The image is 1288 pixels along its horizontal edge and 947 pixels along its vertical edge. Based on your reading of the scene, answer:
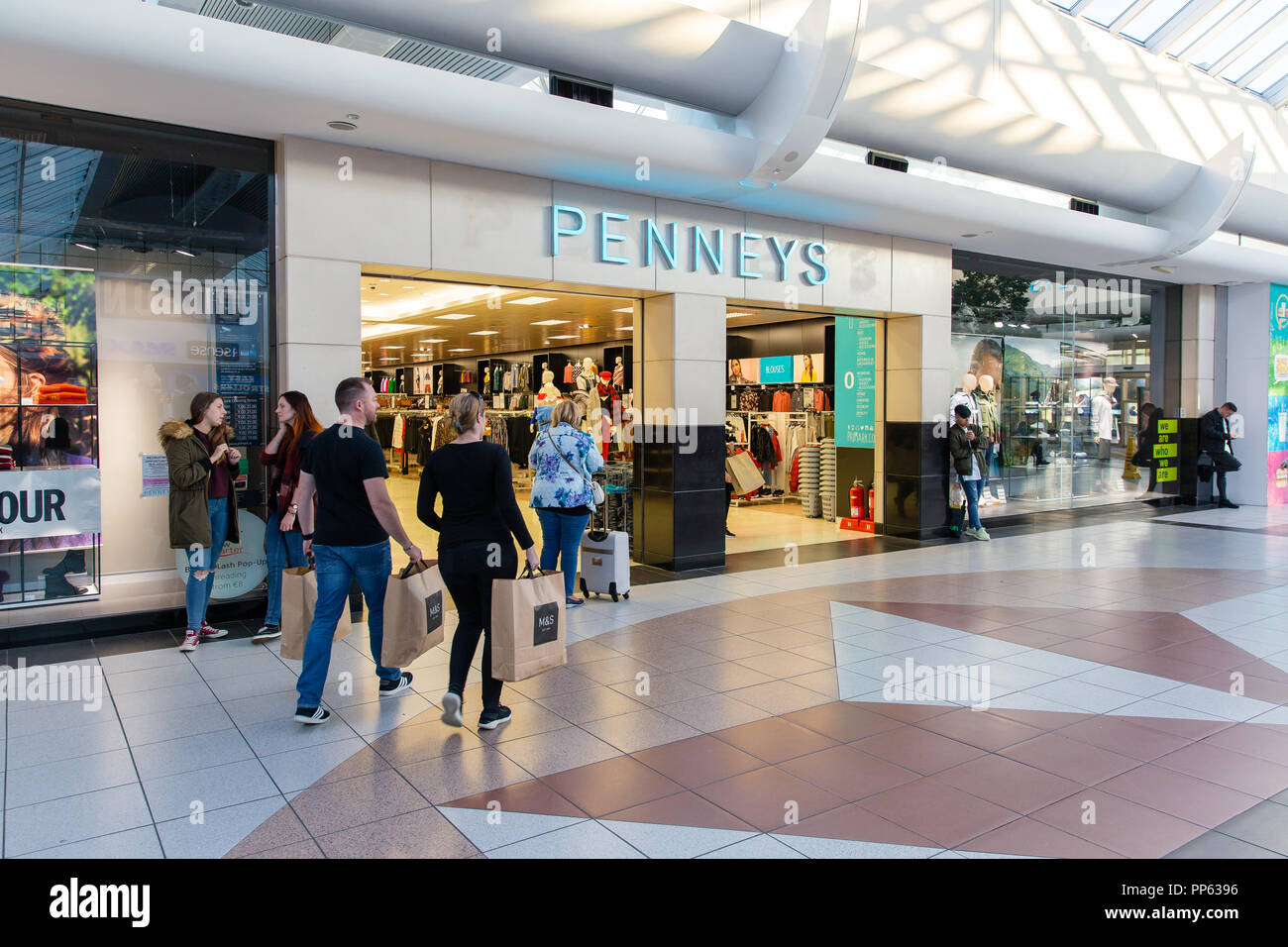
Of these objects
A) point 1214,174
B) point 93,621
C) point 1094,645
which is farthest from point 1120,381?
point 93,621

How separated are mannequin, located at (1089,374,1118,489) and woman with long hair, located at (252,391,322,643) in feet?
39.7

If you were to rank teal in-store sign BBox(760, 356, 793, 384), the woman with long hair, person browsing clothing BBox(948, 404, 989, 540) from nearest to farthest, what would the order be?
the woman with long hair < person browsing clothing BBox(948, 404, 989, 540) < teal in-store sign BBox(760, 356, 793, 384)

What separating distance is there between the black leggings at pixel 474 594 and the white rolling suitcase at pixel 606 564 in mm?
3000

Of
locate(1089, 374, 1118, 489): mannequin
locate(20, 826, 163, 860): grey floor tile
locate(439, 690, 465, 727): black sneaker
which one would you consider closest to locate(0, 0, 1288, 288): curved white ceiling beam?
locate(439, 690, 465, 727): black sneaker

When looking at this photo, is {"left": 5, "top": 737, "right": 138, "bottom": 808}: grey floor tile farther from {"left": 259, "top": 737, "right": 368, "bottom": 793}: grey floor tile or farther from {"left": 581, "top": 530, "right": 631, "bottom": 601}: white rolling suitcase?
{"left": 581, "top": 530, "right": 631, "bottom": 601}: white rolling suitcase

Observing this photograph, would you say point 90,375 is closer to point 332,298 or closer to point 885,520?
point 332,298

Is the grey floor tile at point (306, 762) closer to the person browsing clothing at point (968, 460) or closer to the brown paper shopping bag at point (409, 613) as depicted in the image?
the brown paper shopping bag at point (409, 613)

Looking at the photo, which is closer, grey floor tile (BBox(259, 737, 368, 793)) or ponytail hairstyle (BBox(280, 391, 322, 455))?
grey floor tile (BBox(259, 737, 368, 793))

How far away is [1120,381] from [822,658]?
10912mm

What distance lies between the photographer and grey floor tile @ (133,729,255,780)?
12.7ft

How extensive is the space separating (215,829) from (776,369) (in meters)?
12.4

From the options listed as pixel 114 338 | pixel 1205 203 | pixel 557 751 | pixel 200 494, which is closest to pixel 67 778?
pixel 557 751

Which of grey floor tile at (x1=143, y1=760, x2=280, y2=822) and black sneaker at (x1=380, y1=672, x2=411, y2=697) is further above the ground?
black sneaker at (x1=380, y1=672, x2=411, y2=697)

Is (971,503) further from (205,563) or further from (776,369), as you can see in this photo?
(205,563)
